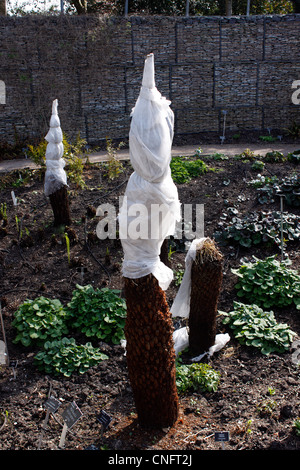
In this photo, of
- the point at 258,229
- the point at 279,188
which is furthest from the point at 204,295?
the point at 279,188

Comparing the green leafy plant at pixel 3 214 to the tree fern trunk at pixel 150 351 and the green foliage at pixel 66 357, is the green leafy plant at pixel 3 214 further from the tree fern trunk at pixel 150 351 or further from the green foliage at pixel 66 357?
the tree fern trunk at pixel 150 351

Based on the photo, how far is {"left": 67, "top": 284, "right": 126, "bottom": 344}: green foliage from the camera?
187 inches

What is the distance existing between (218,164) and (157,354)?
6785mm

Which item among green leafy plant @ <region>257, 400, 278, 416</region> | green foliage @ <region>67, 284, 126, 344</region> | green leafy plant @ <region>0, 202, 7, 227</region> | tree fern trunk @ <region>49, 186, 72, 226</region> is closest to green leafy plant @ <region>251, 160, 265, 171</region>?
tree fern trunk @ <region>49, 186, 72, 226</region>

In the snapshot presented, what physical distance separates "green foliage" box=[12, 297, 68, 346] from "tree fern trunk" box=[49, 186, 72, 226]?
2.14 m

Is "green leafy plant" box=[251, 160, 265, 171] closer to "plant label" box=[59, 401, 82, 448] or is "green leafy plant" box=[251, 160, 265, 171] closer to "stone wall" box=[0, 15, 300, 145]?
"stone wall" box=[0, 15, 300, 145]

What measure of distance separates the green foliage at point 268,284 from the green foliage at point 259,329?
0.30 m

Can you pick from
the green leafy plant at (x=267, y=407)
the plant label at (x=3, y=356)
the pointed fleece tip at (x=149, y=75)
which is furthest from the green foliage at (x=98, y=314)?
the pointed fleece tip at (x=149, y=75)

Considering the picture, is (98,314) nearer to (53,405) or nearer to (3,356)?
(3,356)

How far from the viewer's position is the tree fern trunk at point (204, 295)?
4.13 meters

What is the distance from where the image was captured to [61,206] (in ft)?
22.5

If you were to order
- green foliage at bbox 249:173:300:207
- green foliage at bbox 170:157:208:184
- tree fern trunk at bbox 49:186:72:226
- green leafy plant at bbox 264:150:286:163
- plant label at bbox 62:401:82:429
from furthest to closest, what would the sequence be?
green leafy plant at bbox 264:150:286:163 < green foliage at bbox 170:157:208:184 < green foliage at bbox 249:173:300:207 < tree fern trunk at bbox 49:186:72:226 < plant label at bbox 62:401:82:429

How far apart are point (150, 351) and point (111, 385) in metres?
1.17

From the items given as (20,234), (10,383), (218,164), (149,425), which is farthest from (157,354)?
(218,164)
